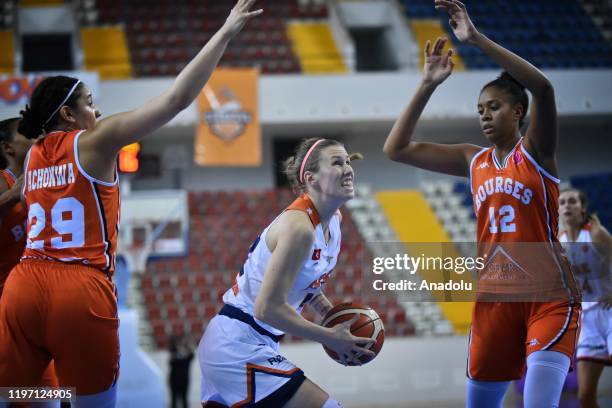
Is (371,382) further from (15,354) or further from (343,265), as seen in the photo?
(15,354)

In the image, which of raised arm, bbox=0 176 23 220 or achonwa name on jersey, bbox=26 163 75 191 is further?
raised arm, bbox=0 176 23 220

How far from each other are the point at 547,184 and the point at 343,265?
11.5 metres

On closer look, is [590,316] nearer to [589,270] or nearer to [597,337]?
[597,337]

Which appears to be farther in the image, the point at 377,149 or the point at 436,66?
the point at 377,149

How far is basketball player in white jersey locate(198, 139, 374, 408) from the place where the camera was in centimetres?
346

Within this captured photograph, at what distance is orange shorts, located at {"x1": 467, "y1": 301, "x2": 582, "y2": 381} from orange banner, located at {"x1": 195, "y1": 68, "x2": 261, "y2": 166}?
12.0m

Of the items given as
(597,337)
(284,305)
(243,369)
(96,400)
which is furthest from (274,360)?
(597,337)

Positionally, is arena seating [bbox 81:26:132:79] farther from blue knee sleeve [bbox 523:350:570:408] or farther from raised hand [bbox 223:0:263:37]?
blue knee sleeve [bbox 523:350:570:408]

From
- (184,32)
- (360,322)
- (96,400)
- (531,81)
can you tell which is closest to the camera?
(96,400)

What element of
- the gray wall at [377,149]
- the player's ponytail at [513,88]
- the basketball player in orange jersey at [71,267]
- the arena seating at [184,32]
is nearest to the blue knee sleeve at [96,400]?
the basketball player in orange jersey at [71,267]

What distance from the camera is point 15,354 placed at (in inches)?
147

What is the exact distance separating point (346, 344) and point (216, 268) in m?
12.1

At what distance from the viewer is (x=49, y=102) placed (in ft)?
12.8

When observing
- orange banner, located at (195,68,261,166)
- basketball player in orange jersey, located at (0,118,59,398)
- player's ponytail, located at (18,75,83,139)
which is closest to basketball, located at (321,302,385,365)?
player's ponytail, located at (18,75,83,139)
